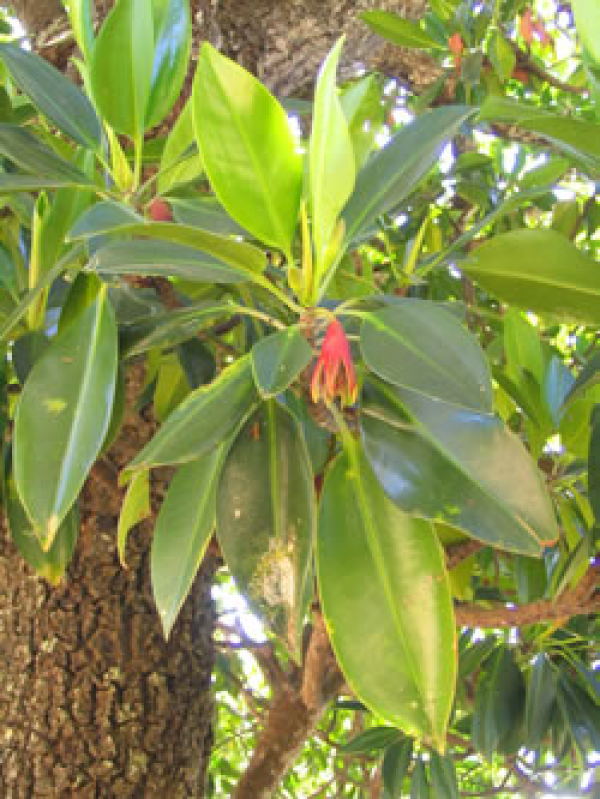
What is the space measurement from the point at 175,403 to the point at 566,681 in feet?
2.17

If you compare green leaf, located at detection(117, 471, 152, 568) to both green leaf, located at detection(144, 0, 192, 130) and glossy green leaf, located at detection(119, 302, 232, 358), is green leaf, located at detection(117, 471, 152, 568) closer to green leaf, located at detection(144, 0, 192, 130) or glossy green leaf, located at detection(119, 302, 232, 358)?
glossy green leaf, located at detection(119, 302, 232, 358)

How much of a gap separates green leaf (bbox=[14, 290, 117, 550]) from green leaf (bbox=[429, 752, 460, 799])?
0.91 m

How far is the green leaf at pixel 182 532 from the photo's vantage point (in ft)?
2.25

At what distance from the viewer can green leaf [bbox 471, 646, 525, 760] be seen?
121 cm

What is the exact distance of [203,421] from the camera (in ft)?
2.00

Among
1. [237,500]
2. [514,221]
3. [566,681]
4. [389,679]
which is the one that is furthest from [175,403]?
[514,221]

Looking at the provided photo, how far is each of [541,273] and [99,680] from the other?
650mm

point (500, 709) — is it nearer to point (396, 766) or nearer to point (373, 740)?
point (396, 766)

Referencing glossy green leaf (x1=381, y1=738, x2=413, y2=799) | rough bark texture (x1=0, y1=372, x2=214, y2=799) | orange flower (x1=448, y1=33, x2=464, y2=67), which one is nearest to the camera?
rough bark texture (x1=0, y1=372, x2=214, y2=799)

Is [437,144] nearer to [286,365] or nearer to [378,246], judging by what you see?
[286,365]

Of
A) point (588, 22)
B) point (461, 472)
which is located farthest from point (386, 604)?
point (588, 22)

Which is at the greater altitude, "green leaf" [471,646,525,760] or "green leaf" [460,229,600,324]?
"green leaf" [460,229,600,324]

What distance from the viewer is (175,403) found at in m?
0.95

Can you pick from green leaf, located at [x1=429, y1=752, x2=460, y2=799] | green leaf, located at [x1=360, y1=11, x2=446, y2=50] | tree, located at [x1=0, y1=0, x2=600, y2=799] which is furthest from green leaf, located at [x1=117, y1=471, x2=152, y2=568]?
green leaf, located at [x1=360, y1=11, x2=446, y2=50]
